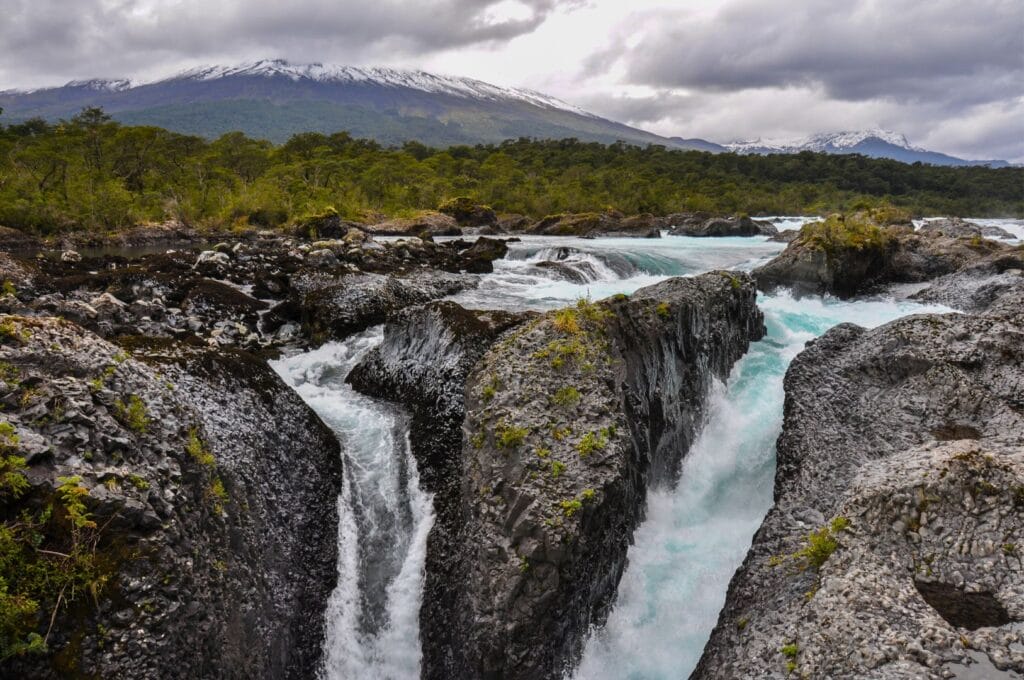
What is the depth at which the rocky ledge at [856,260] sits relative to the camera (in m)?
22.9

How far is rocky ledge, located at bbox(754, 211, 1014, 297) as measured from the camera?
2286cm

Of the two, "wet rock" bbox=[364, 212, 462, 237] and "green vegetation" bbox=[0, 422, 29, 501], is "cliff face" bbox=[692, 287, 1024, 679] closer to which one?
"green vegetation" bbox=[0, 422, 29, 501]

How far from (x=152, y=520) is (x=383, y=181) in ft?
250

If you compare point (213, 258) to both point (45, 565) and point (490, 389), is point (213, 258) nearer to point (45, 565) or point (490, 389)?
point (490, 389)

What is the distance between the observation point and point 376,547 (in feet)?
27.5

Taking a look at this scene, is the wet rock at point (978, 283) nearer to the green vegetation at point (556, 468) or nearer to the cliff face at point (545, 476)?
the cliff face at point (545, 476)

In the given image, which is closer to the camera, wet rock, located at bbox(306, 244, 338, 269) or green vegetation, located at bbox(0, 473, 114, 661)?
green vegetation, located at bbox(0, 473, 114, 661)

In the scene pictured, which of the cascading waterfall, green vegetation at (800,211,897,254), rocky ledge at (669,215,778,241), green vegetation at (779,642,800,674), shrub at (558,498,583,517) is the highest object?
rocky ledge at (669,215,778,241)

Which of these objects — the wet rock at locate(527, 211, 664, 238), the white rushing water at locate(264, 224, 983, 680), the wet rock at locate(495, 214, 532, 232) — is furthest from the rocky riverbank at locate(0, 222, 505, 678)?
the wet rock at locate(495, 214, 532, 232)

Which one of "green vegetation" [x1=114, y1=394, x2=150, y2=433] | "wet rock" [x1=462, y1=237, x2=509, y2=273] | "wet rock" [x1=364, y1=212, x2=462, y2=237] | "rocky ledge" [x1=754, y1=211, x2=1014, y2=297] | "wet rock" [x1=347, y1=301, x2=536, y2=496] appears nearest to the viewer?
"green vegetation" [x1=114, y1=394, x2=150, y2=433]

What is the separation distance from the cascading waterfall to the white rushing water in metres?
0.02

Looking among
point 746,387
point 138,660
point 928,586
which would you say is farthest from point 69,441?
point 746,387

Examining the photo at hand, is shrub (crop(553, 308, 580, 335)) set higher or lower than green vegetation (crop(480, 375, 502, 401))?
higher

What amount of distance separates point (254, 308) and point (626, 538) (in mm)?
14936
